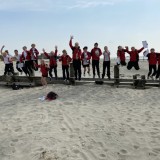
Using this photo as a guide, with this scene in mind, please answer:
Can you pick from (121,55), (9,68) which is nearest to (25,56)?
(9,68)

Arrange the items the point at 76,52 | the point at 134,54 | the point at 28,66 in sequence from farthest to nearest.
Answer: the point at 28,66 → the point at 134,54 → the point at 76,52

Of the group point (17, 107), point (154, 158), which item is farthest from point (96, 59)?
point (154, 158)

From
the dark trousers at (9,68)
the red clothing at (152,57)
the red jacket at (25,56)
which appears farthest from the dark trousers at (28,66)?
the red clothing at (152,57)

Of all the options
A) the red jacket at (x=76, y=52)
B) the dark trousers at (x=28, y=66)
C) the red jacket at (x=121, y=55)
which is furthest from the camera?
the dark trousers at (x=28, y=66)

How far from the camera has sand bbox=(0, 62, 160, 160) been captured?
325 inches

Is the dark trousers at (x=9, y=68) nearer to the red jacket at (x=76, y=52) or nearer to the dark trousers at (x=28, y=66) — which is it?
the dark trousers at (x=28, y=66)

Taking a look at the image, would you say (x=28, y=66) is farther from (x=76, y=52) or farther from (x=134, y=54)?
(x=134, y=54)

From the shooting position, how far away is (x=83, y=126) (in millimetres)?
10094

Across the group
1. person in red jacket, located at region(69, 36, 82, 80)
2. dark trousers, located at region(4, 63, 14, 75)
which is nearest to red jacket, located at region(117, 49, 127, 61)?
person in red jacket, located at region(69, 36, 82, 80)

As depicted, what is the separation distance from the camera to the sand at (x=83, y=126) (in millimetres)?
8250

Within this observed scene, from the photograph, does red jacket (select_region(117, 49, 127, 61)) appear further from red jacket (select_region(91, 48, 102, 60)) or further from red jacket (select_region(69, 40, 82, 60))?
red jacket (select_region(69, 40, 82, 60))

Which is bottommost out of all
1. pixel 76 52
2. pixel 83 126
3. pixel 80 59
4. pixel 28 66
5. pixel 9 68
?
pixel 83 126

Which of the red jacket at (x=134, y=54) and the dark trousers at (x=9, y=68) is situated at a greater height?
the red jacket at (x=134, y=54)

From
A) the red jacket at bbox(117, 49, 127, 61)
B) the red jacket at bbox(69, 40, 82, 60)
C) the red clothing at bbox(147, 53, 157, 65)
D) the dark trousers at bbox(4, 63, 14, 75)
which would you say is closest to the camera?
the red jacket at bbox(69, 40, 82, 60)
